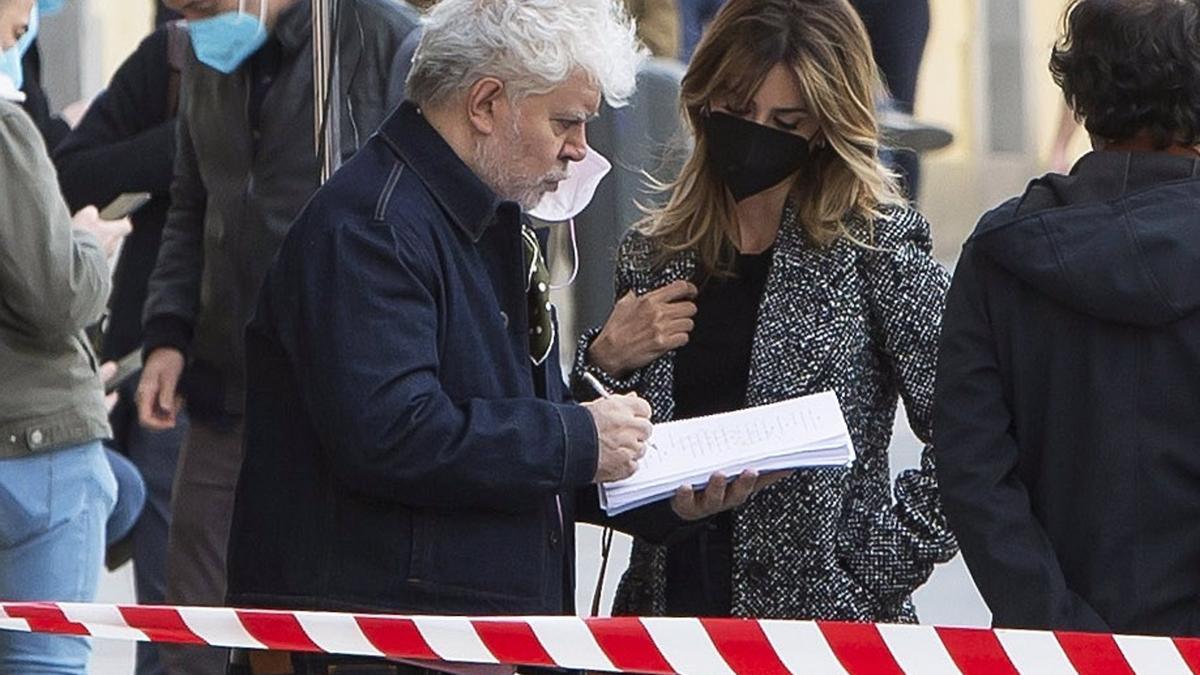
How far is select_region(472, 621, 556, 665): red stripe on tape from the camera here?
295 centimetres

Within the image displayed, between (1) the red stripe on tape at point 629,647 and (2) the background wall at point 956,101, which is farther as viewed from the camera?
(2) the background wall at point 956,101

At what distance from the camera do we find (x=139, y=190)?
491cm

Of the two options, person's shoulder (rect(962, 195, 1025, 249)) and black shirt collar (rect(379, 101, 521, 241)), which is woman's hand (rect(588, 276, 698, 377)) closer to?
black shirt collar (rect(379, 101, 521, 241))

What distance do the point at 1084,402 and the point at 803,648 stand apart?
0.46 m

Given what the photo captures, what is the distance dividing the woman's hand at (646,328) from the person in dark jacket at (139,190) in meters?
1.50

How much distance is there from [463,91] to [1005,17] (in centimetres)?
259

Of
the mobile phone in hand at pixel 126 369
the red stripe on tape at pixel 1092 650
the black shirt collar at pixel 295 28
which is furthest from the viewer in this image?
the mobile phone in hand at pixel 126 369

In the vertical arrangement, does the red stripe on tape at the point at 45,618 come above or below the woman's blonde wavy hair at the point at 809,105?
below

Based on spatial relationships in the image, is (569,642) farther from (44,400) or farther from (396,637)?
(44,400)

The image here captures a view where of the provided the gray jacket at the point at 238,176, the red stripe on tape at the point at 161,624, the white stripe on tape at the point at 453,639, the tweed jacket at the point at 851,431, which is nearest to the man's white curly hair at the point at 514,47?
the tweed jacket at the point at 851,431

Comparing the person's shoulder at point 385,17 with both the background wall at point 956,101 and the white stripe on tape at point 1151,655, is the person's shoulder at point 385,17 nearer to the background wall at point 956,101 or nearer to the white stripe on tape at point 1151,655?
the background wall at point 956,101

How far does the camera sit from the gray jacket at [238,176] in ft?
13.6

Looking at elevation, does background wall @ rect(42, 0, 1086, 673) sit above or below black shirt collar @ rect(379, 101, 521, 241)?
below

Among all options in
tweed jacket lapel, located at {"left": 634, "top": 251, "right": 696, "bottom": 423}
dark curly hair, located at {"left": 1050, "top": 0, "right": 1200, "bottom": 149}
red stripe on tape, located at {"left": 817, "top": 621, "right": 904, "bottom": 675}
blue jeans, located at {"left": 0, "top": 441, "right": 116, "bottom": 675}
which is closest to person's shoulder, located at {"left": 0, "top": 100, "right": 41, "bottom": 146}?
blue jeans, located at {"left": 0, "top": 441, "right": 116, "bottom": 675}
